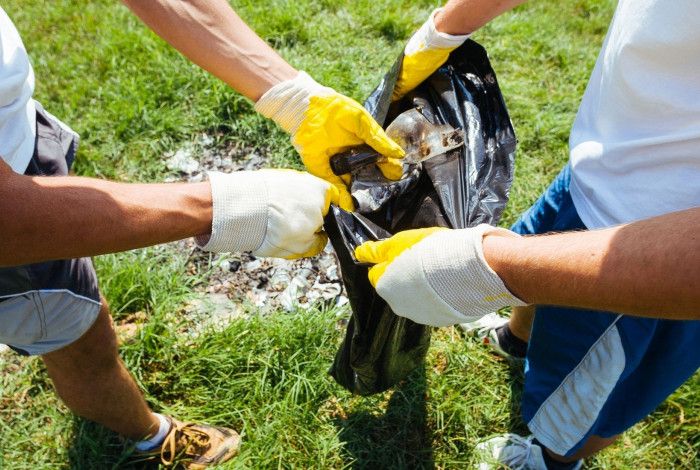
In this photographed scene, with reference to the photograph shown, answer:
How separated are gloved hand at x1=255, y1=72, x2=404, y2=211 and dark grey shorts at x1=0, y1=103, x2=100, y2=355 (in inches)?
26.1

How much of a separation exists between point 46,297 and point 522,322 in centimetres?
171

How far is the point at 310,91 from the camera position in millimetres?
1730

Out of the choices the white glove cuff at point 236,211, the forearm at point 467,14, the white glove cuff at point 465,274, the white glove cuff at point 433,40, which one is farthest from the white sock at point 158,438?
the forearm at point 467,14

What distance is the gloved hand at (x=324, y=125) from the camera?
5.38ft

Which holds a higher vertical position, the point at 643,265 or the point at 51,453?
the point at 643,265

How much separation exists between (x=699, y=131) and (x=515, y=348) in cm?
129

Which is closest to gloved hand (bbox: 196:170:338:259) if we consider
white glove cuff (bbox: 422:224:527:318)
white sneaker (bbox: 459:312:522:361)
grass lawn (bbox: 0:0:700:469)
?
white glove cuff (bbox: 422:224:527:318)

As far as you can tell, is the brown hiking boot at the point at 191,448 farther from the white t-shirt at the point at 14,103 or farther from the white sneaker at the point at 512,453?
the white t-shirt at the point at 14,103

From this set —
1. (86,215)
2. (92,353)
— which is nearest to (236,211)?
(86,215)

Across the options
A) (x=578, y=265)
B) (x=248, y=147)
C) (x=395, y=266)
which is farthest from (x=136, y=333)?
(x=578, y=265)

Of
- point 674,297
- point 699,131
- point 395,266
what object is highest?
point 699,131

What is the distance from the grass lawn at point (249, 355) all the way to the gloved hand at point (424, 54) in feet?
3.33

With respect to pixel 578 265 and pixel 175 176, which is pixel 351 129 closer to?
pixel 578 265

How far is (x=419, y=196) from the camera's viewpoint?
1.70 metres
